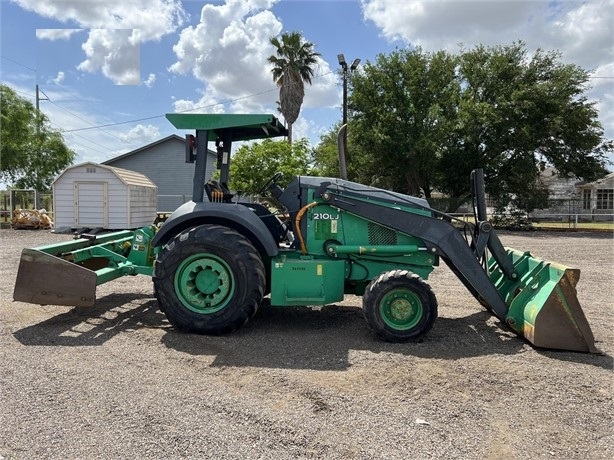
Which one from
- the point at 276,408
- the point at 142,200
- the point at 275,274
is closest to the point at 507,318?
the point at 275,274

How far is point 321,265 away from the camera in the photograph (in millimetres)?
5648

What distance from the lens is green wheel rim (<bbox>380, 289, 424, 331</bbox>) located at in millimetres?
5355

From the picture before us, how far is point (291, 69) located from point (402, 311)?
31569 mm

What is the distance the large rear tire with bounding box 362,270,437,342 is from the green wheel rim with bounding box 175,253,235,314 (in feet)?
5.18

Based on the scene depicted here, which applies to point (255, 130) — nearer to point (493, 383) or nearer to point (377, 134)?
point (493, 383)

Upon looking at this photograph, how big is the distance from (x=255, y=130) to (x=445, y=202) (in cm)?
2064

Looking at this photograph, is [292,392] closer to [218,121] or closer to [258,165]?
[218,121]

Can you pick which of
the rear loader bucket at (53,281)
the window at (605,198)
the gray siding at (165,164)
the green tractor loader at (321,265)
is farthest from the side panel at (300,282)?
the window at (605,198)

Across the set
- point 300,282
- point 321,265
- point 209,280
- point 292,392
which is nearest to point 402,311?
point 321,265

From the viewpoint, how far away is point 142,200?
2089 cm

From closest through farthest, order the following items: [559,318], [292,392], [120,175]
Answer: [292,392], [559,318], [120,175]

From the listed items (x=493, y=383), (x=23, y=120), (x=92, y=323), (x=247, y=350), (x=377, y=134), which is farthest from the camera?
(x=23, y=120)

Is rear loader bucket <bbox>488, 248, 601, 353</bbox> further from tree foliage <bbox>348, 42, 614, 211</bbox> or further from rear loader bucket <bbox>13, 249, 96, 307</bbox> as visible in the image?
tree foliage <bbox>348, 42, 614, 211</bbox>

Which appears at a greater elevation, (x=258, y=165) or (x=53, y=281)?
→ (x=258, y=165)
